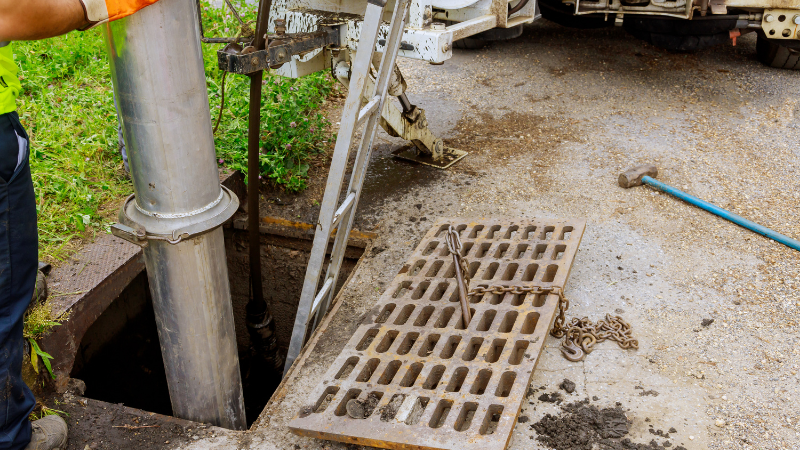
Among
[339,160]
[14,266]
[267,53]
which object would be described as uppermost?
[267,53]

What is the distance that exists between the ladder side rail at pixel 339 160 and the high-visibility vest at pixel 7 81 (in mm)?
1147

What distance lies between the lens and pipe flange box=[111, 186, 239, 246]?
7.18 feet

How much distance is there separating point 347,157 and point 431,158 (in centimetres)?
165

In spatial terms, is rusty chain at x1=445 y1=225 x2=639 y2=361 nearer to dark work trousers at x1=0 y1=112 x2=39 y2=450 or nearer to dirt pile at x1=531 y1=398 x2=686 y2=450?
dirt pile at x1=531 y1=398 x2=686 y2=450

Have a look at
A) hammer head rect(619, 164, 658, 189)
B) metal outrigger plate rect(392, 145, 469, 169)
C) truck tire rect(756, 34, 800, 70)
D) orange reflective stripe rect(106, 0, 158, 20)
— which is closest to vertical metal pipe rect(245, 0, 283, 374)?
orange reflective stripe rect(106, 0, 158, 20)

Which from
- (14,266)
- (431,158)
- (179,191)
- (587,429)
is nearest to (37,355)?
(14,266)

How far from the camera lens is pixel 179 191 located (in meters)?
2.18

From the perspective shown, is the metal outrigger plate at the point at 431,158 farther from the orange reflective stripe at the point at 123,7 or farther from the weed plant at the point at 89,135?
the orange reflective stripe at the point at 123,7

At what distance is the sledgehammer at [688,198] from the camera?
3326 mm

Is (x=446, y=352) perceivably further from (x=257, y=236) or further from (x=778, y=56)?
(x=778, y=56)

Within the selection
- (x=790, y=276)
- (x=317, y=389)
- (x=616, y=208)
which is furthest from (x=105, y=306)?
(x=790, y=276)

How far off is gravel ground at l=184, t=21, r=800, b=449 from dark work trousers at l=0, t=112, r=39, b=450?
0.61 metres

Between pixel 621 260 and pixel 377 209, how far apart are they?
1.38m

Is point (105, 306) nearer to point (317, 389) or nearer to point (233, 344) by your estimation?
point (233, 344)
